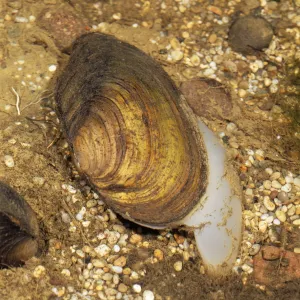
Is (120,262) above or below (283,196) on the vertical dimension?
below

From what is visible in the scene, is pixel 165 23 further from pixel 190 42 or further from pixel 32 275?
pixel 32 275

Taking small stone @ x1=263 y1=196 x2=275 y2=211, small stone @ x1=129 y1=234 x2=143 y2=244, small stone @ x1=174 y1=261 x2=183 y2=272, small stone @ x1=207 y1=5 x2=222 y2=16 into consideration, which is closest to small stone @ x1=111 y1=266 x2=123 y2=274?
small stone @ x1=129 y1=234 x2=143 y2=244

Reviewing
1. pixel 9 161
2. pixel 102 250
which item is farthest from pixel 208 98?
pixel 9 161

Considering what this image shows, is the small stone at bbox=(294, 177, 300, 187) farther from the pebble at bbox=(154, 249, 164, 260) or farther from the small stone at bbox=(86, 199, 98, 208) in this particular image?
the small stone at bbox=(86, 199, 98, 208)

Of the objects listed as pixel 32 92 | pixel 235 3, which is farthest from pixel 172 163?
pixel 235 3

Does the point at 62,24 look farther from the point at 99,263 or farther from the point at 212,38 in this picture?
the point at 99,263

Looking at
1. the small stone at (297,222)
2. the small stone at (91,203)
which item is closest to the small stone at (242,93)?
the small stone at (297,222)
